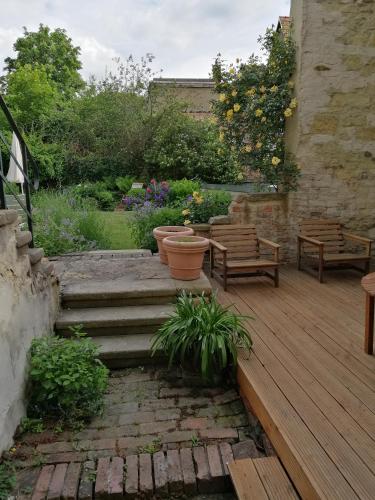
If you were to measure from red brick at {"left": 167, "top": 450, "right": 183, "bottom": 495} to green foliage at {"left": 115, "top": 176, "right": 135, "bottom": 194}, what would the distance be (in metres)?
9.79

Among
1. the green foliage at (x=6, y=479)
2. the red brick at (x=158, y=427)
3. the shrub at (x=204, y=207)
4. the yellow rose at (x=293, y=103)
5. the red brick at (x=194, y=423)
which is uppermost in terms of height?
the yellow rose at (x=293, y=103)

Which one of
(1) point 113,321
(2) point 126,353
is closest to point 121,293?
(1) point 113,321

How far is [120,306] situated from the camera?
3.88 m

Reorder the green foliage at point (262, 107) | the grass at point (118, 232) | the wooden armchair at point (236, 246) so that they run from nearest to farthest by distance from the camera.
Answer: the wooden armchair at point (236, 246) → the green foliage at point (262, 107) → the grass at point (118, 232)

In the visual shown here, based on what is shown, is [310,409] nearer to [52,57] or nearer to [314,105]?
[314,105]

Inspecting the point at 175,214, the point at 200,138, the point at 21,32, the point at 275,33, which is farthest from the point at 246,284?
the point at 21,32

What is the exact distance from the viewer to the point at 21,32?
24438 mm

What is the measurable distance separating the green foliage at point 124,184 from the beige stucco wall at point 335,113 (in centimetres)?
668

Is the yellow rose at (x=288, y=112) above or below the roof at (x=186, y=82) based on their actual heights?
below

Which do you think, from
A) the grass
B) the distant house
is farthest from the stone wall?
the distant house

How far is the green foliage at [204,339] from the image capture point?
2.95 meters

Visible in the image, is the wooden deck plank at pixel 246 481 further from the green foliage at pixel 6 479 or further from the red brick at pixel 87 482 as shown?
the green foliage at pixel 6 479

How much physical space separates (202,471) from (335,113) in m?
4.77

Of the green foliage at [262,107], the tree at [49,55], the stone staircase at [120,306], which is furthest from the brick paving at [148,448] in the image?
the tree at [49,55]
